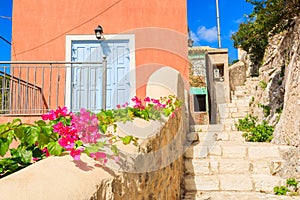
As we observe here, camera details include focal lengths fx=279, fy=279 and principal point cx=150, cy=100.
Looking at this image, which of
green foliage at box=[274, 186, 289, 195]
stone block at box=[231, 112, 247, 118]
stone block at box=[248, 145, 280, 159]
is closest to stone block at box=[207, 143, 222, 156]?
stone block at box=[248, 145, 280, 159]

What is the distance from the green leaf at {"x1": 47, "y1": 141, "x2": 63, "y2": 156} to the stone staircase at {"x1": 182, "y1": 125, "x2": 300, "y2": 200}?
2703mm

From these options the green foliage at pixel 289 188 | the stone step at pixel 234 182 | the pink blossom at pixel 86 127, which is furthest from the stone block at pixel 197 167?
the pink blossom at pixel 86 127

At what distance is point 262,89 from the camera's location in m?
7.35

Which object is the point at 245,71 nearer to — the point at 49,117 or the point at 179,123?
the point at 179,123

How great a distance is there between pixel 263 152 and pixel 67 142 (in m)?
3.73

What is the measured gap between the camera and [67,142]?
152 centimetres

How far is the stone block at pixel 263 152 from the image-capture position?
14.3ft

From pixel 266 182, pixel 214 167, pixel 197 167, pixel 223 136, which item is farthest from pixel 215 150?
pixel 266 182

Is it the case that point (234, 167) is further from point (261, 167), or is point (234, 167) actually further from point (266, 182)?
point (266, 182)

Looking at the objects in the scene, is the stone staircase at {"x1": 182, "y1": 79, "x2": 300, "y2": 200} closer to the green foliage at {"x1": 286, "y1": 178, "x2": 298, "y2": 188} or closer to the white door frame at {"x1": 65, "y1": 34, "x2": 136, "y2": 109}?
the green foliage at {"x1": 286, "y1": 178, "x2": 298, "y2": 188}

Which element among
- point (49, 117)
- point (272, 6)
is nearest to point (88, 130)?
point (49, 117)

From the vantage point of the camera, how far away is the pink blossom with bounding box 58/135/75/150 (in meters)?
1.48

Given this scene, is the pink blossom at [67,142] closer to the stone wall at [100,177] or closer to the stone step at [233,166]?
the stone wall at [100,177]

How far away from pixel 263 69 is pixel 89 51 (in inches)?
205
